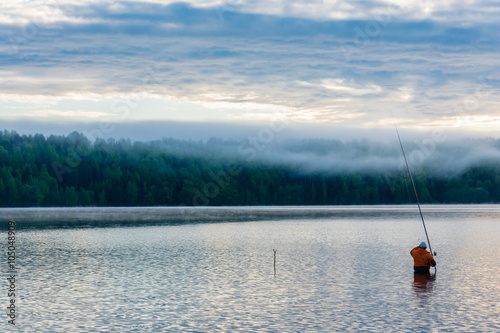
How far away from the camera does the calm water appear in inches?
1027

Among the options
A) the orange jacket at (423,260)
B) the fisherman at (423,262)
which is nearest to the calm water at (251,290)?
the fisherman at (423,262)

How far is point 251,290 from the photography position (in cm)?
3469

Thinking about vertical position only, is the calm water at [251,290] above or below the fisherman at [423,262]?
below

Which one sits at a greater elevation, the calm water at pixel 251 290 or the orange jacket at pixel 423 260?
the orange jacket at pixel 423 260

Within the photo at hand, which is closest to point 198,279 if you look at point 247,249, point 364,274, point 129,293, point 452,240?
point 129,293

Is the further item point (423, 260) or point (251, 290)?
point (423, 260)

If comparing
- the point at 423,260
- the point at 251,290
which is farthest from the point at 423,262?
the point at 251,290

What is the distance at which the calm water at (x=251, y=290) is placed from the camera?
26078mm

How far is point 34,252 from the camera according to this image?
56875mm

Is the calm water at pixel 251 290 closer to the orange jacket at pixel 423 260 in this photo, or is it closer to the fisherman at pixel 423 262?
the fisherman at pixel 423 262

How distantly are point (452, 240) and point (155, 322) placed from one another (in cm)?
5475

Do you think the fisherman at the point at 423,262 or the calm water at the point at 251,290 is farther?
the fisherman at the point at 423,262

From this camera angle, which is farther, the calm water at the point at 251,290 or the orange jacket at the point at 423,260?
the orange jacket at the point at 423,260

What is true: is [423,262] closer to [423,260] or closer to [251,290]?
[423,260]
